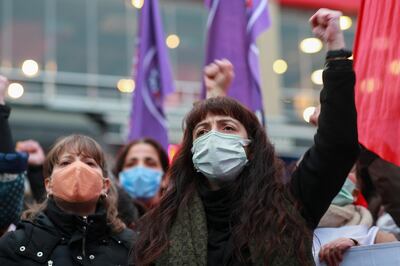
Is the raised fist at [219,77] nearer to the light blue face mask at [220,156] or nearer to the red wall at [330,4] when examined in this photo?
the light blue face mask at [220,156]

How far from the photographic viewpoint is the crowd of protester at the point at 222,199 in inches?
132

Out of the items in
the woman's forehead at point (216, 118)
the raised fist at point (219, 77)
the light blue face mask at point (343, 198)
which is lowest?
the light blue face mask at point (343, 198)

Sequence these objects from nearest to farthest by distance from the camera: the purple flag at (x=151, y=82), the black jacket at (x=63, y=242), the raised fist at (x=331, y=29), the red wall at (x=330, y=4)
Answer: the raised fist at (x=331, y=29) < the black jacket at (x=63, y=242) < the purple flag at (x=151, y=82) < the red wall at (x=330, y=4)

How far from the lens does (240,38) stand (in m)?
6.34

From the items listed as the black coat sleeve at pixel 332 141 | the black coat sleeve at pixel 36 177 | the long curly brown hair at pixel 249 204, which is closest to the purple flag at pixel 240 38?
the black coat sleeve at pixel 36 177

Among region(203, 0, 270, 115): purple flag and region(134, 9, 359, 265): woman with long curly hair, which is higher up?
region(203, 0, 270, 115): purple flag

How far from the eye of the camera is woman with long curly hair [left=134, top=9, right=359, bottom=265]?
10.9 feet

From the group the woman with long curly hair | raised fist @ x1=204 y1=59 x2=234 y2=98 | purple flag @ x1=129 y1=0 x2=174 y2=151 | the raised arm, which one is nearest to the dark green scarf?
the woman with long curly hair

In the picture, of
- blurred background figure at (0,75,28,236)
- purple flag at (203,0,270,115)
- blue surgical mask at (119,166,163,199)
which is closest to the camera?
blurred background figure at (0,75,28,236)

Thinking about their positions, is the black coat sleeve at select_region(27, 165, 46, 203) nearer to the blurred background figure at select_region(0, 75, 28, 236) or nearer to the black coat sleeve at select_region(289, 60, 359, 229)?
the blurred background figure at select_region(0, 75, 28, 236)

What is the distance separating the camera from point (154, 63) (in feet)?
25.1

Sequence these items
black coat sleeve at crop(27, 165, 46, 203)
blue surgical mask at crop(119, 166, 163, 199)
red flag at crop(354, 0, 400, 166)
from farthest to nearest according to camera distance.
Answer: blue surgical mask at crop(119, 166, 163, 199) < black coat sleeve at crop(27, 165, 46, 203) < red flag at crop(354, 0, 400, 166)

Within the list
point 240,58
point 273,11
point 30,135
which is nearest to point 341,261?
point 240,58

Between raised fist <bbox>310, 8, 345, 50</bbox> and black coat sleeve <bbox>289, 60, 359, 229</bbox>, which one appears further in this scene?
raised fist <bbox>310, 8, 345, 50</bbox>
